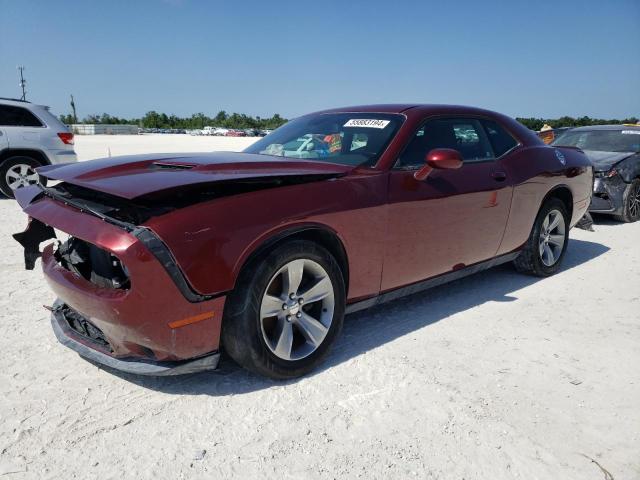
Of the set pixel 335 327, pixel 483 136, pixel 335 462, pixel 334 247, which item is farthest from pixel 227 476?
pixel 483 136

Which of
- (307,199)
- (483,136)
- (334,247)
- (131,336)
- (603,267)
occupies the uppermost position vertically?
(483,136)

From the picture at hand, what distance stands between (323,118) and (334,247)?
1.46 metres

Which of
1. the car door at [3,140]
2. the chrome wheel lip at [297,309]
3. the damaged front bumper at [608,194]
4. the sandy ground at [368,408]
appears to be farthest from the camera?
the car door at [3,140]

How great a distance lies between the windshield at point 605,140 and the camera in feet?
27.1

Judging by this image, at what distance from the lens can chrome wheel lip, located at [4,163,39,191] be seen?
8.62 metres

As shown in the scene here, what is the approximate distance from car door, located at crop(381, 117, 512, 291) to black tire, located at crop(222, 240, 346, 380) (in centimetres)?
67

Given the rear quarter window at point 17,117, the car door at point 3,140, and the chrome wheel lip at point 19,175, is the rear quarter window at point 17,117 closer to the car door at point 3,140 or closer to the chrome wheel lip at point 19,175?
the car door at point 3,140

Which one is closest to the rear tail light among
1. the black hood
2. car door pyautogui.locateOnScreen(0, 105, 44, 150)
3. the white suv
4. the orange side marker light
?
the white suv

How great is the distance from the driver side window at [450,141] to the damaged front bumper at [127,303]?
5.50ft

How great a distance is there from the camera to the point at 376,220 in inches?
122

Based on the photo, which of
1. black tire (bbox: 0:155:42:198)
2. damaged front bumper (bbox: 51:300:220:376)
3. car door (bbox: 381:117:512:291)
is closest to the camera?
damaged front bumper (bbox: 51:300:220:376)

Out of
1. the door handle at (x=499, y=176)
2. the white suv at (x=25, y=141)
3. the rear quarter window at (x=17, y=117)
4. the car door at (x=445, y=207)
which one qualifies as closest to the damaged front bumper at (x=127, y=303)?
the car door at (x=445, y=207)

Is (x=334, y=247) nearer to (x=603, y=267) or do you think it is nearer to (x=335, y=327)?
(x=335, y=327)

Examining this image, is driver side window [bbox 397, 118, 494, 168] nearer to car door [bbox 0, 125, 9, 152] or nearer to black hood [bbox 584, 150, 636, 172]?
black hood [bbox 584, 150, 636, 172]
